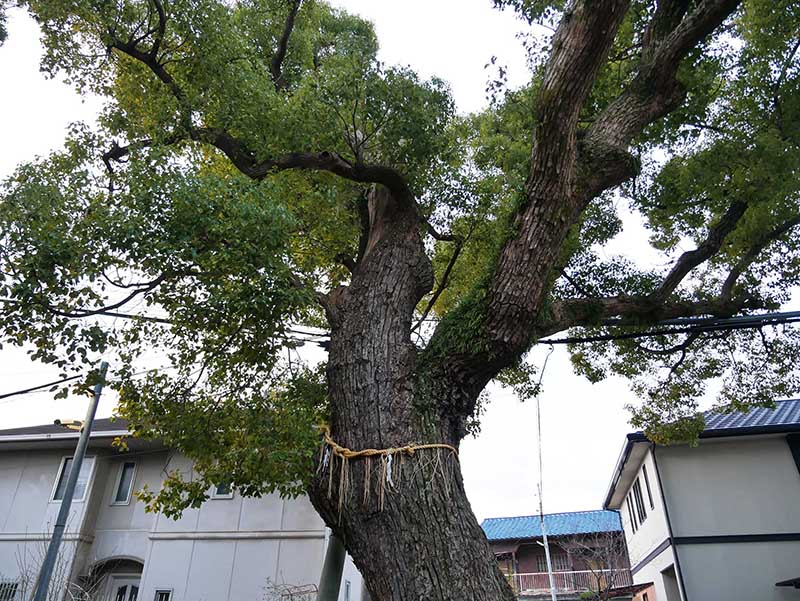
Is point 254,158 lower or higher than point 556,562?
higher

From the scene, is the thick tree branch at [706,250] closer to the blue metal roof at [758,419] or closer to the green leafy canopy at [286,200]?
the green leafy canopy at [286,200]

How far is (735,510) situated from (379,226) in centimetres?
963

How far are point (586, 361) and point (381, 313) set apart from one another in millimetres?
4386

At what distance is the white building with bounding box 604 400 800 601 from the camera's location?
10.0 m

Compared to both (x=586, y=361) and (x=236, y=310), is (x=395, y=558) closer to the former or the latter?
(x=236, y=310)

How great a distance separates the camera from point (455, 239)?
6723 mm

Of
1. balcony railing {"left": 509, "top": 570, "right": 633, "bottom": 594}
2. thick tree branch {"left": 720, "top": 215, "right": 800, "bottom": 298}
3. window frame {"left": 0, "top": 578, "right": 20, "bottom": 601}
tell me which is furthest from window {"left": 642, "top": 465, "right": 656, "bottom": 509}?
window frame {"left": 0, "top": 578, "right": 20, "bottom": 601}

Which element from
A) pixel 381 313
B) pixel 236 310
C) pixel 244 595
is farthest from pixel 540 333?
pixel 244 595

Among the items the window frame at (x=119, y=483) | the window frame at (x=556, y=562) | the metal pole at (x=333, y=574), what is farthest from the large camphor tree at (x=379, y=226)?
the window frame at (x=556, y=562)

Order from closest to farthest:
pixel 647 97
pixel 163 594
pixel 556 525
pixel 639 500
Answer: pixel 647 97, pixel 163 594, pixel 639 500, pixel 556 525

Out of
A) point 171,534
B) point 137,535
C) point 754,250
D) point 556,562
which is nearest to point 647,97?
point 754,250

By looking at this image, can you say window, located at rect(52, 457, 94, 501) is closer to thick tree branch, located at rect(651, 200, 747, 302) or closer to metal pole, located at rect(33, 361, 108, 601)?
metal pole, located at rect(33, 361, 108, 601)

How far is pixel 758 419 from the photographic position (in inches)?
448

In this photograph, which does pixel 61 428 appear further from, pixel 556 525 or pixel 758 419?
pixel 556 525
